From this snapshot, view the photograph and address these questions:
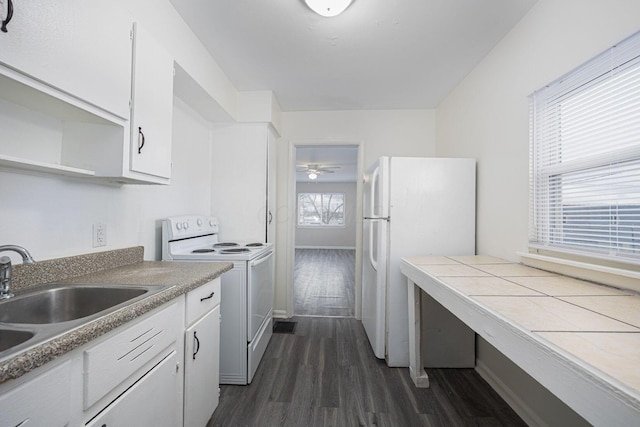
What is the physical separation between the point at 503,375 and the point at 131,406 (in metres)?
2.18

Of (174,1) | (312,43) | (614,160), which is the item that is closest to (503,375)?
(614,160)

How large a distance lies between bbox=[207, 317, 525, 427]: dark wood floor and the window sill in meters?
0.96

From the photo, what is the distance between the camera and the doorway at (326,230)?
347 cm

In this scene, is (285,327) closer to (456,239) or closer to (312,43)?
(456,239)

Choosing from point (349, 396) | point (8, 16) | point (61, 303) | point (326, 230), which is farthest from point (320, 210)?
point (8, 16)

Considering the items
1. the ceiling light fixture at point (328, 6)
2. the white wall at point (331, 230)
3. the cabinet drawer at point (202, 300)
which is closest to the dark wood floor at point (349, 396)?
the cabinet drawer at point (202, 300)

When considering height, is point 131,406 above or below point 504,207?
below

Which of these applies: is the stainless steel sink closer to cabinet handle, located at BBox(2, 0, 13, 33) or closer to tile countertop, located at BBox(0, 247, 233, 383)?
tile countertop, located at BBox(0, 247, 233, 383)

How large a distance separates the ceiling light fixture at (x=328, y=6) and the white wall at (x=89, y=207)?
4.35 ft

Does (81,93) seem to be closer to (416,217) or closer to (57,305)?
(57,305)

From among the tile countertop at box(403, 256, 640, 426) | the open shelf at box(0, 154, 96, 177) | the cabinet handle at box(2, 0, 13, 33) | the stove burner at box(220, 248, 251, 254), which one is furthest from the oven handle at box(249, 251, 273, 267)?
the cabinet handle at box(2, 0, 13, 33)

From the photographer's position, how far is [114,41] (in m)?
1.15

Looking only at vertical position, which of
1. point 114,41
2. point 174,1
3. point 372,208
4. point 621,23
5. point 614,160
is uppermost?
point 174,1

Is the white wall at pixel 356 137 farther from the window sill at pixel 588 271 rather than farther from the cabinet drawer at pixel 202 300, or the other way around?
the window sill at pixel 588 271
